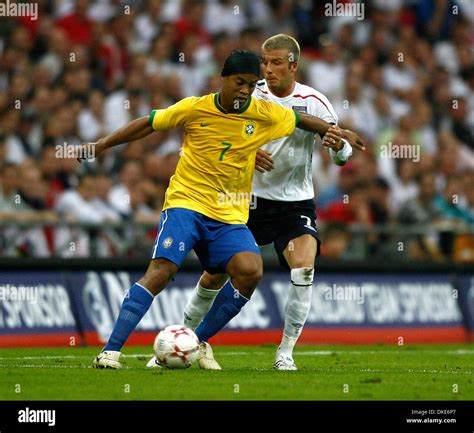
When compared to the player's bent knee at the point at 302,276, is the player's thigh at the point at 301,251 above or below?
above

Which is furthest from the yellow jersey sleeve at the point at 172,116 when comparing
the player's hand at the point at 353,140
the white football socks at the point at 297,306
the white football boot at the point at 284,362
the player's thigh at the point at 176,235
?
the white football boot at the point at 284,362

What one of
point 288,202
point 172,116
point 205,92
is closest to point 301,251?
point 288,202

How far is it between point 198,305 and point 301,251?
1.07 m

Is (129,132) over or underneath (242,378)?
over

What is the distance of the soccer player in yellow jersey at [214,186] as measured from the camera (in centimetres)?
1014

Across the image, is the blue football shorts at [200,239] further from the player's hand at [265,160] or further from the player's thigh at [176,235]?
the player's hand at [265,160]

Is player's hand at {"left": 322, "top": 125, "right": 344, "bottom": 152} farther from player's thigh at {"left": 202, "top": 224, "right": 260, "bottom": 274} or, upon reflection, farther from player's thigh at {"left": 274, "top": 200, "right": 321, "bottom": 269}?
player's thigh at {"left": 202, "top": 224, "right": 260, "bottom": 274}

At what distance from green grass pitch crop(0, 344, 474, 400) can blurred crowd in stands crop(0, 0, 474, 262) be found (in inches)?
113

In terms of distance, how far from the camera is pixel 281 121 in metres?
10.7

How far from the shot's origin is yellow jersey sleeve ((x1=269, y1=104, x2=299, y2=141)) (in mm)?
10672

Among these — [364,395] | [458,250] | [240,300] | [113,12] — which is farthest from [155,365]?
[113,12]

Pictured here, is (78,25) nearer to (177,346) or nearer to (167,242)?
(167,242)

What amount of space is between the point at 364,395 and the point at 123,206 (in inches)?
303

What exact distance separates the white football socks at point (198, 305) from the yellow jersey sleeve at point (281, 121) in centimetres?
156
